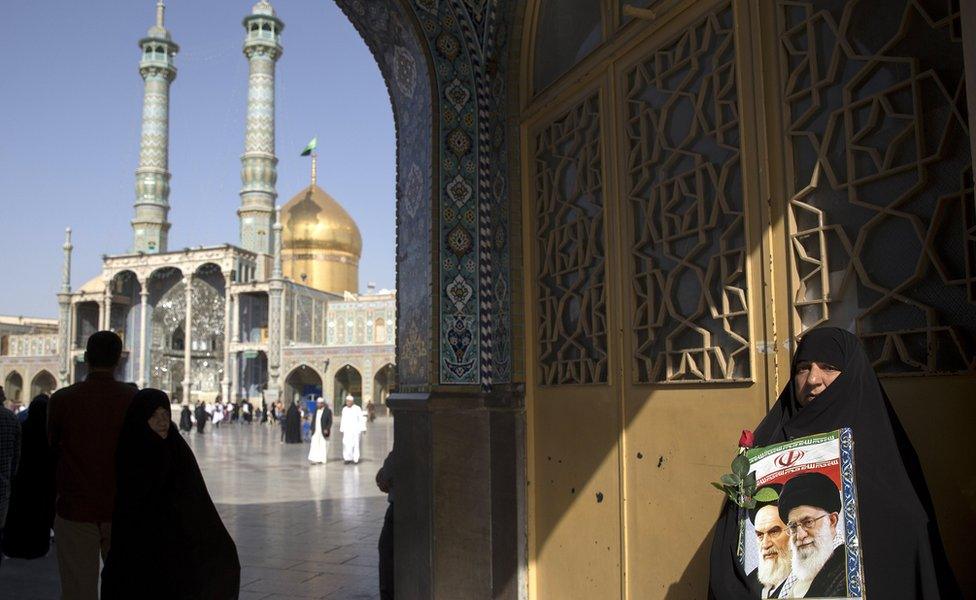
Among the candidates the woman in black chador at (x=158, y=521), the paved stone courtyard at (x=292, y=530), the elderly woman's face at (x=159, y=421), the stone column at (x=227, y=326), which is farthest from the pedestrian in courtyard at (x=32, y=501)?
the stone column at (x=227, y=326)

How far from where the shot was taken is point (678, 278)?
3088 millimetres

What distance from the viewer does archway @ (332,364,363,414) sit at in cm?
3381

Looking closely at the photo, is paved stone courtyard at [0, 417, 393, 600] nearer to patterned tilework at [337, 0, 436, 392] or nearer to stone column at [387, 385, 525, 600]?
stone column at [387, 385, 525, 600]

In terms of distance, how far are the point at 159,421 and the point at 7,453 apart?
1527 millimetres

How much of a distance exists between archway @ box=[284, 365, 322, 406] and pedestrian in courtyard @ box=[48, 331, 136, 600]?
30.0 m

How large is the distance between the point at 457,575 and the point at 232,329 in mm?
29669

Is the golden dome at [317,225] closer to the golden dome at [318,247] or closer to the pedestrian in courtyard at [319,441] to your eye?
the golden dome at [318,247]

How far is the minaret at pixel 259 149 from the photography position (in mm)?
33312

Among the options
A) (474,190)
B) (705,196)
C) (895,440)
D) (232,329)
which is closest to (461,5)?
(474,190)

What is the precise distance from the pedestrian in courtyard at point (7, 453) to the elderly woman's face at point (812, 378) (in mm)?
3710

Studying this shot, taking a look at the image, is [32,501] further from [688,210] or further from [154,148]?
[154,148]

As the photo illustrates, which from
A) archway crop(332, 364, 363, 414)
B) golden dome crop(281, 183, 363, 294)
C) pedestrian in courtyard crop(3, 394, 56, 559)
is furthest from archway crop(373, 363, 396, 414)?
pedestrian in courtyard crop(3, 394, 56, 559)

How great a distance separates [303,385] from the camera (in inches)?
1342

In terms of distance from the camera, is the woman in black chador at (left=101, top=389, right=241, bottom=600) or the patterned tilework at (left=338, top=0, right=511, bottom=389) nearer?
the woman in black chador at (left=101, top=389, right=241, bottom=600)
